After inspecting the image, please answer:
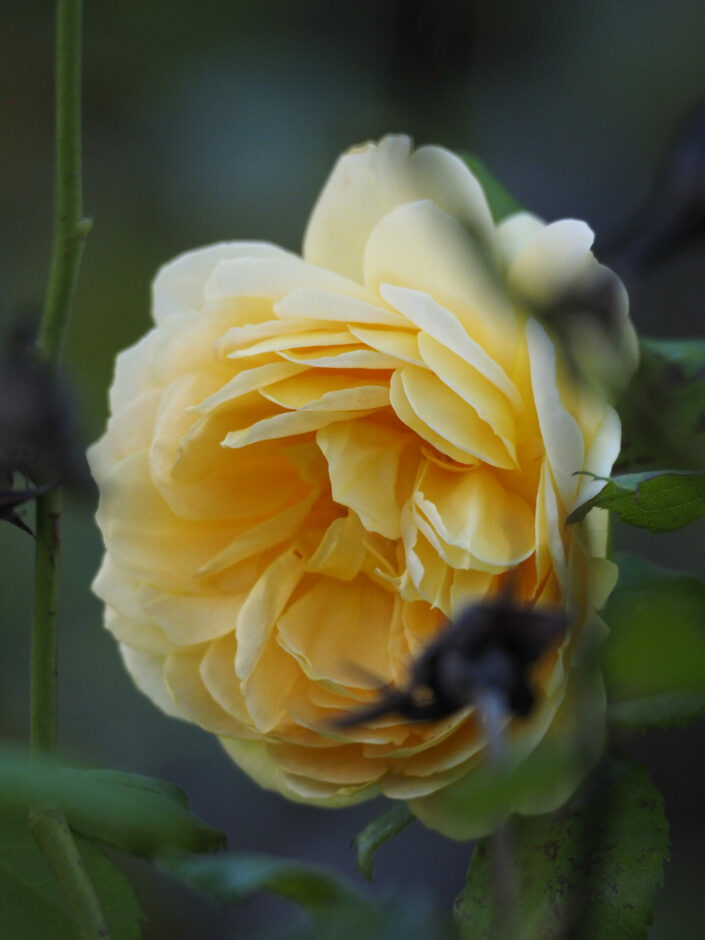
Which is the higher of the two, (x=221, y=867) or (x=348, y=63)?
(x=348, y=63)

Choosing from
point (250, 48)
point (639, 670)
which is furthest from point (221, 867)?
point (250, 48)

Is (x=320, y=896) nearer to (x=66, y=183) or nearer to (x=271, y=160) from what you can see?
(x=66, y=183)

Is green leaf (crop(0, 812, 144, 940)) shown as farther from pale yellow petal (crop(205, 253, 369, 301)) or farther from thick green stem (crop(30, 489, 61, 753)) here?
pale yellow petal (crop(205, 253, 369, 301))

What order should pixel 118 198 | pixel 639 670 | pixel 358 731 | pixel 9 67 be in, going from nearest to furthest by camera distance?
pixel 639 670 → pixel 358 731 → pixel 9 67 → pixel 118 198

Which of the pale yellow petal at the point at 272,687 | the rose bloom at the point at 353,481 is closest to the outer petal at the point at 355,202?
the rose bloom at the point at 353,481

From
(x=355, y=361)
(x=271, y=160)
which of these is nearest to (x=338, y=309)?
(x=355, y=361)

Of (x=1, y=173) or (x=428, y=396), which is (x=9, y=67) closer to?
(x=1, y=173)

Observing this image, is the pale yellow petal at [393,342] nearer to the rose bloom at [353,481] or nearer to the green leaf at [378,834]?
the rose bloom at [353,481]
